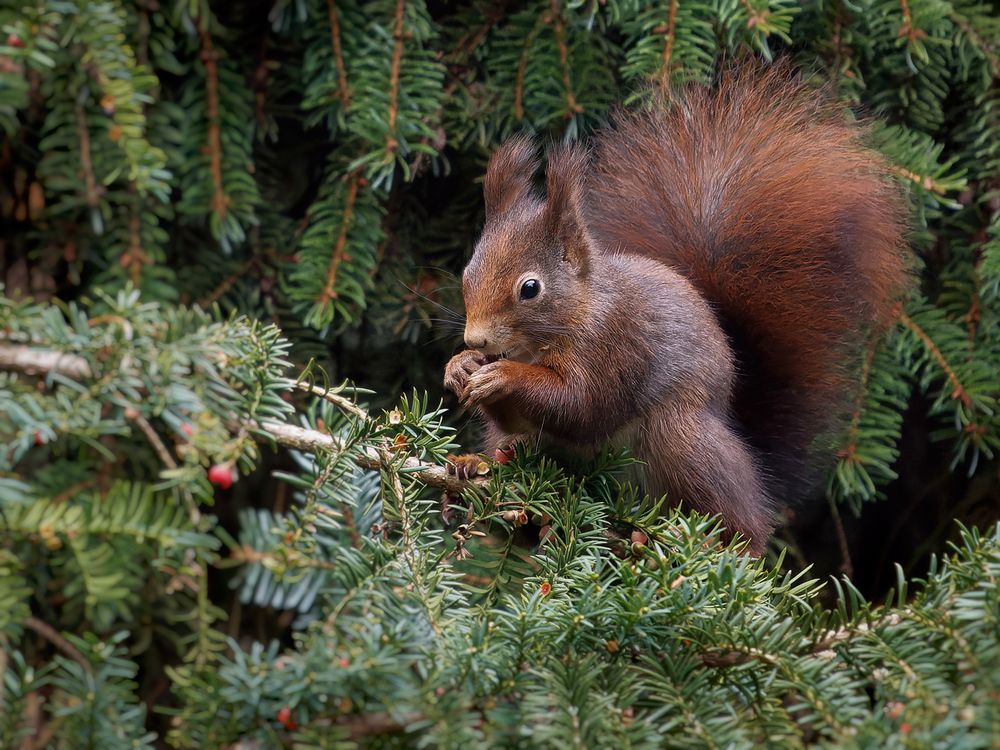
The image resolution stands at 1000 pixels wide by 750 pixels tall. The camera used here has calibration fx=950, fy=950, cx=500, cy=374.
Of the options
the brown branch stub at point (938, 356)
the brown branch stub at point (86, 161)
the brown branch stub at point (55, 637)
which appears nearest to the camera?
the brown branch stub at point (55, 637)

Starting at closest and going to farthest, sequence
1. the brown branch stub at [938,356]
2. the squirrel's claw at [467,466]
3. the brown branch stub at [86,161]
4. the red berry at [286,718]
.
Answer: the red berry at [286,718], the squirrel's claw at [467,466], the brown branch stub at [86,161], the brown branch stub at [938,356]

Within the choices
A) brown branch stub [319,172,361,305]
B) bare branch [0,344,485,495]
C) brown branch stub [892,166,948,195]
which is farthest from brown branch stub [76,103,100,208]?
brown branch stub [892,166,948,195]

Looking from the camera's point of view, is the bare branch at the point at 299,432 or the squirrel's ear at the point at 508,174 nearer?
the bare branch at the point at 299,432

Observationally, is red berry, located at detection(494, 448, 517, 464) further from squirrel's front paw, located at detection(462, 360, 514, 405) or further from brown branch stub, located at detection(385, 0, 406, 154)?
brown branch stub, located at detection(385, 0, 406, 154)

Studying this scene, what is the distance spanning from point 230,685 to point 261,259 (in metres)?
0.72

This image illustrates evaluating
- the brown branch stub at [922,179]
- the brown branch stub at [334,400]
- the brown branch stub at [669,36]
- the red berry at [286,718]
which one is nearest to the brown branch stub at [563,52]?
the brown branch stub at [669,36]

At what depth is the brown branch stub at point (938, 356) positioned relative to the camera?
1063mm

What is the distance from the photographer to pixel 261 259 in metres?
1.14

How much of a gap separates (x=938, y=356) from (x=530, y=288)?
1.57 ft

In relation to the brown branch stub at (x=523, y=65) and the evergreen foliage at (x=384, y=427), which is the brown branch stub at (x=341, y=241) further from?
the brown branch stub at (x=523, y=65)

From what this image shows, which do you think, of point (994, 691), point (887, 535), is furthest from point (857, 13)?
point (994, 691)

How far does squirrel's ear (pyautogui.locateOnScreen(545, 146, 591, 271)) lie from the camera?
3.24 ft

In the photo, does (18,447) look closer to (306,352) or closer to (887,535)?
(306,352)

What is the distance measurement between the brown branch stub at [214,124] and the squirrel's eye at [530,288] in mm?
331
